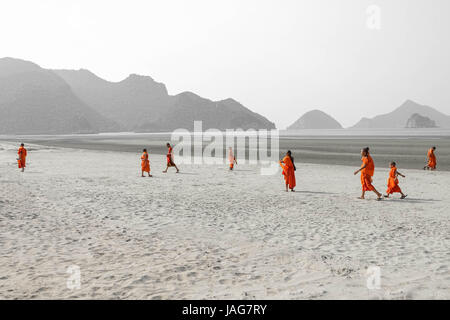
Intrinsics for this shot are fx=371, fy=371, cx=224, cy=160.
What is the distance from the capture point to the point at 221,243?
22.8 ft

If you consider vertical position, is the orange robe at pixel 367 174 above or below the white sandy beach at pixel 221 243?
above

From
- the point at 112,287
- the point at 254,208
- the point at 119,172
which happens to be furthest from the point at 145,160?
the point at 112,287

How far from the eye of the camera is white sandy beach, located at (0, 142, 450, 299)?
482cm

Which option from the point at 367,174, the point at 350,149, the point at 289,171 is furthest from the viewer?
the point at 350,149

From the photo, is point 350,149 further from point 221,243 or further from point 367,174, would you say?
point 221,243

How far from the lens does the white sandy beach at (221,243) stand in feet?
15.8

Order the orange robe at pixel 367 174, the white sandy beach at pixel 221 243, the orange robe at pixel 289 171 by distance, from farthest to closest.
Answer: the orange robe at pixel 289 171, the orange robe at pixel 367 174, the white sandy beach at pixel 221 243

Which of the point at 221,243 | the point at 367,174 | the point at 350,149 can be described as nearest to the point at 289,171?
the point at 367,174

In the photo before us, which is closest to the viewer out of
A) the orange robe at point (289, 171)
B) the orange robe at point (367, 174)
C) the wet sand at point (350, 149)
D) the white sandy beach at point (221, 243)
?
the white sandy beach at point (221, 243)

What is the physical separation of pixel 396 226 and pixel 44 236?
735 cm

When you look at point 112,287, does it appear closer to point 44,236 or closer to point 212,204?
point 44,236

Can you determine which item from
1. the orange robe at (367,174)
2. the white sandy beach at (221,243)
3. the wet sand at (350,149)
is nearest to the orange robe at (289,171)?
the white sandy beach at (221,243)

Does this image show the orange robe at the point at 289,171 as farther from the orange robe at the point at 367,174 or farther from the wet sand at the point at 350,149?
the wet sand at the point at 350,149

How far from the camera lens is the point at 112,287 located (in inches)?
189
